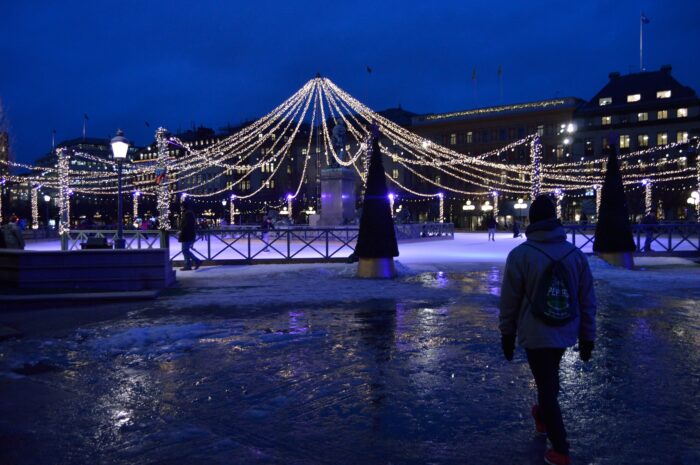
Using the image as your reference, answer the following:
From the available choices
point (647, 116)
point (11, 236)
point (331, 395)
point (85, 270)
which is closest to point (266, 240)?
point (11, 236)

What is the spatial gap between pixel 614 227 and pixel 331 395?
15.6 metres

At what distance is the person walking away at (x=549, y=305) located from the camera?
4078mm

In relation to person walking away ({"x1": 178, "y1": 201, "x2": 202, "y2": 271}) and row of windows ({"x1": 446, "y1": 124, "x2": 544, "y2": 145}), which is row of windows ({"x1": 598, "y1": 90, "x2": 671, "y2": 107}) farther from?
person walking away ({"x1": 178, "y1": 201, "x2": 202, "y2": 271})

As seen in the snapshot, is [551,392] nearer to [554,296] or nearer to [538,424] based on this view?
[554,296]

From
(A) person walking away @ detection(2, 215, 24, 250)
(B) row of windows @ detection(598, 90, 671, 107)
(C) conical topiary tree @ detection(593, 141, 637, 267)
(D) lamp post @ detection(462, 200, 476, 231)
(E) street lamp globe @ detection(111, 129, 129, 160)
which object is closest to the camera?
(A) person walking away @ detection(2, 215, 24, 250)

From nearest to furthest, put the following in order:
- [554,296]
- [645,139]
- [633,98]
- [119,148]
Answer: [554,296] < [119,148] < [645,139] < [633,98]

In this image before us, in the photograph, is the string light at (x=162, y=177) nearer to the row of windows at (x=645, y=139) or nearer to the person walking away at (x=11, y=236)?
the person walking away at (x=11, y=236)

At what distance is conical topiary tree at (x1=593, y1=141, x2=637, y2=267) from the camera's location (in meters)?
18.8

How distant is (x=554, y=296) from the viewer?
4.06m

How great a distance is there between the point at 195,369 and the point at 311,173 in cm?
8586

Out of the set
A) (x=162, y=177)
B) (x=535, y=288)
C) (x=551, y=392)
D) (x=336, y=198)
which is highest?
(x=162, y=177)

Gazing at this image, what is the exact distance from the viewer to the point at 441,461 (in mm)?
4324

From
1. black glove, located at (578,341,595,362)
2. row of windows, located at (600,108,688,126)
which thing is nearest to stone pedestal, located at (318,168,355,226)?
black glove, located at (578,341,595,362)

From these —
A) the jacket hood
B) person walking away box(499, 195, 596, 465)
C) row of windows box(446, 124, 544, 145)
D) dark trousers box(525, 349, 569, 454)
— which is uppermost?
row of windows box(446, 124, 544, 145)
